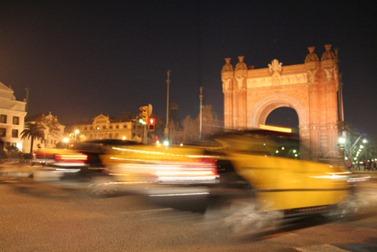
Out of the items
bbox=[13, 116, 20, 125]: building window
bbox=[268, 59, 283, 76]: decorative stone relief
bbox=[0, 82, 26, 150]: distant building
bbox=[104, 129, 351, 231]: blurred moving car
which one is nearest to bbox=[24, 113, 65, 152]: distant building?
bbox=[0, 82, 26, 150]: distant building

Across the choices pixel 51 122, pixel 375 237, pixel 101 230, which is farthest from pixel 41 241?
pixel 51 122

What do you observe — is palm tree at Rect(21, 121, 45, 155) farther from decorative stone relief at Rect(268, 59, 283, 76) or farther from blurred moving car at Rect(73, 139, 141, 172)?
blurred moving car at Rect(73, 139, 141, 172)

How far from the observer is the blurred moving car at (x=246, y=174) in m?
7.82

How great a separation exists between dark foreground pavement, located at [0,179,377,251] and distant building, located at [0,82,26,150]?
58148 mm

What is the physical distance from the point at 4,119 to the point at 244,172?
63.4 meters

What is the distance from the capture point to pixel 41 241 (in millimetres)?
6332

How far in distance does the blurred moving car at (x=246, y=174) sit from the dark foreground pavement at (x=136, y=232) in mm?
563

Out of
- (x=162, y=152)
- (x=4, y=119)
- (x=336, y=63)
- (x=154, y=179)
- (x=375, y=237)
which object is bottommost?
(x=375, y=237)

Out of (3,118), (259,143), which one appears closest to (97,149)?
(259,143)

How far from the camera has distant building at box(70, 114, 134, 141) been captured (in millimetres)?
98125

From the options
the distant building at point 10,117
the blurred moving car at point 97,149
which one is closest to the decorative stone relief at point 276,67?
the distant building at point 10,117

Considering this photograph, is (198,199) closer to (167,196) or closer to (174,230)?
(167,196)

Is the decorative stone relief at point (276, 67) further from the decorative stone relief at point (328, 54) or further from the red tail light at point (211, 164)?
the red tail light at point (211, 164)

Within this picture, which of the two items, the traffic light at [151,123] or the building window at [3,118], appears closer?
the traffic light at [151,123]
